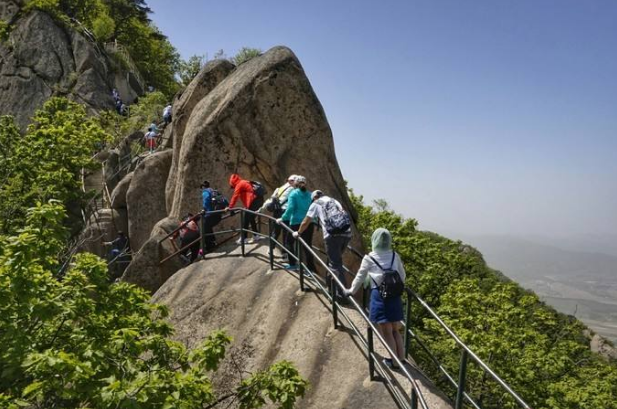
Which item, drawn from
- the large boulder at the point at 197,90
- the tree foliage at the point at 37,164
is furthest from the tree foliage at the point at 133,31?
the tree foliage at the point at 37,164

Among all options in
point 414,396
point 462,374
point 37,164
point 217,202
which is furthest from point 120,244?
point 462,374

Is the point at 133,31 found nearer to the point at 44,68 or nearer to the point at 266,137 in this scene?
the point at 44,68

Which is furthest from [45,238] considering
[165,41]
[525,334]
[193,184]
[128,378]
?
[165,41]

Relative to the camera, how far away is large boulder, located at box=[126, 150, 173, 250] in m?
19.1

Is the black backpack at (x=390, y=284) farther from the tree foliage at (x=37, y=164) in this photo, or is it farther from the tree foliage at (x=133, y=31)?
the tree foliage at (x=133, y=31)

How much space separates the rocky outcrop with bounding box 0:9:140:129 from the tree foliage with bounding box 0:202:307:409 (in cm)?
3200

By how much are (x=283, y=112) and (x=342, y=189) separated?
10.9 feet

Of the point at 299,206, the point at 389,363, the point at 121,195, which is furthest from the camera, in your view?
the point at 121,195

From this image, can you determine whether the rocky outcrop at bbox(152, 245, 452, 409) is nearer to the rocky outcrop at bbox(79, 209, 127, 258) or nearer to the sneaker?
the sneaker

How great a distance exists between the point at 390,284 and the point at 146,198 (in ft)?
51.3

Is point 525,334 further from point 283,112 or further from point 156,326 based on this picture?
point 156,326

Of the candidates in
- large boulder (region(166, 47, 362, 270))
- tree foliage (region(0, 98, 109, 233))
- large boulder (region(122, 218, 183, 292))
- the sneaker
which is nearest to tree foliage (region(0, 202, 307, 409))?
the sneaker

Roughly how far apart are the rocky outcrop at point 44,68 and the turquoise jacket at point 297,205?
31.4m

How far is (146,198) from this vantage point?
62.6 feet
